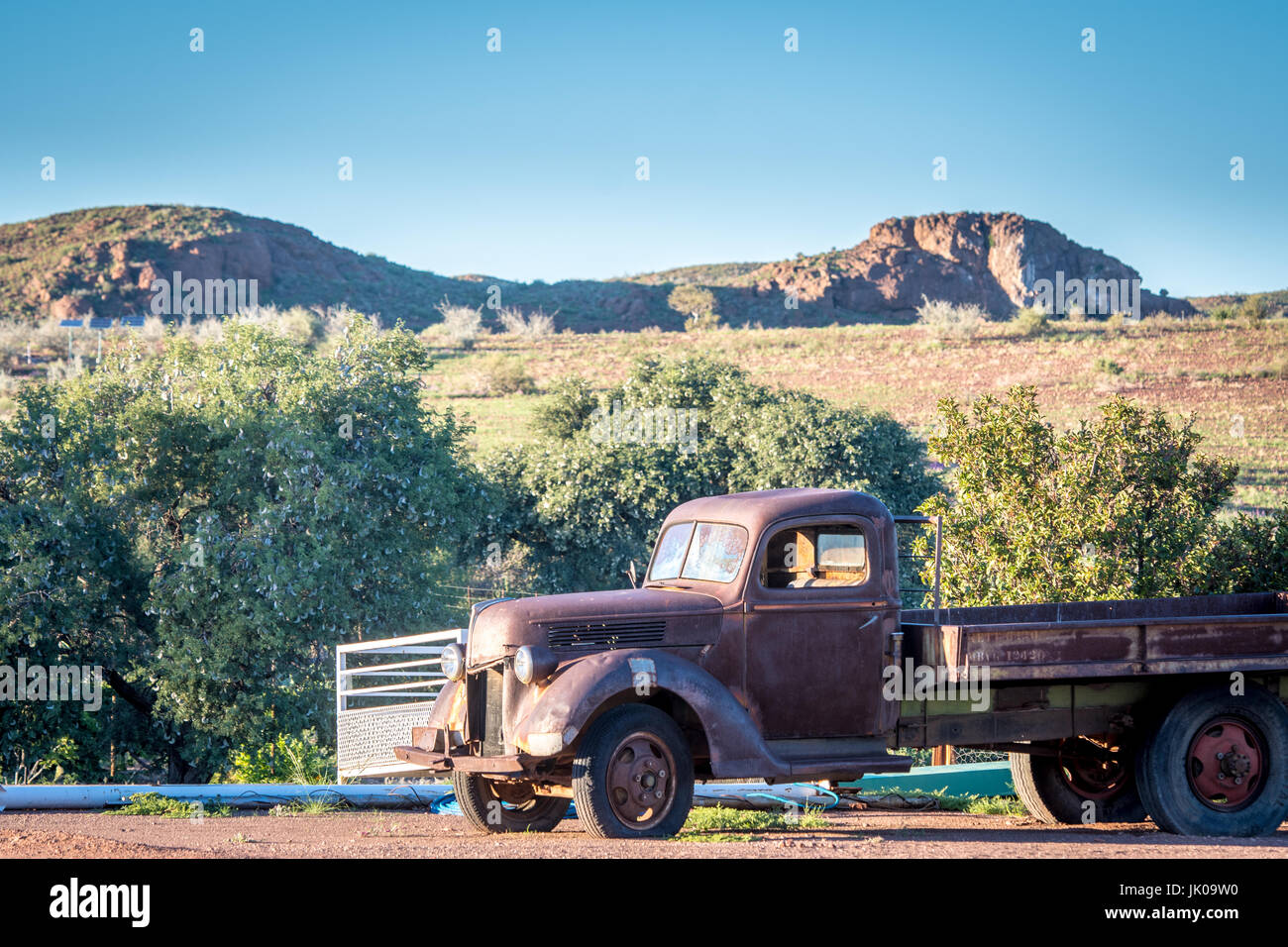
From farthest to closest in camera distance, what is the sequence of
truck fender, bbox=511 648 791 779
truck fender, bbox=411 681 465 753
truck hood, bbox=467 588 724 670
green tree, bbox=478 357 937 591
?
green tree, bbox=478 357 937 591
truck fender, bbox=411 681 465 753
truck hood, bbox=467 588 724 670
truck fender, bbox=511 648 791 779

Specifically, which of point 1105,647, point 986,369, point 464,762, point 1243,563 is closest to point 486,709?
point 464,762

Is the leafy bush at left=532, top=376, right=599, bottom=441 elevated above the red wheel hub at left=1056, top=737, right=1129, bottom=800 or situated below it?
above

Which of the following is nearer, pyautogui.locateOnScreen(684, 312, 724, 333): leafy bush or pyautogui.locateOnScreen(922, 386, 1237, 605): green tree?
pyautogui.locateOnScreen(922, 386, 1237, 605): green tree

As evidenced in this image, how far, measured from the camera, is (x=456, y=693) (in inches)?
315

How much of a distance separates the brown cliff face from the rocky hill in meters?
0.10

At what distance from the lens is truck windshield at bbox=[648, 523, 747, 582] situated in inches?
317

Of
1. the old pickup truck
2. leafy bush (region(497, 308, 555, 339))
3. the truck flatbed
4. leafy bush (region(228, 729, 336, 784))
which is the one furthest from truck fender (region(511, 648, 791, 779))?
leafy bush (region(497, 308, 555, 339))

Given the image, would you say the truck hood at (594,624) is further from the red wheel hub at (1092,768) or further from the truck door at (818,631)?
the red wheel hub at (1092,768)

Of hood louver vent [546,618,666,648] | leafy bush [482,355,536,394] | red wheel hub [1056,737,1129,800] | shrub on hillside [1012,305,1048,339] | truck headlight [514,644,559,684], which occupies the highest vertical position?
shrub on hillside [1012,305,1048,339]

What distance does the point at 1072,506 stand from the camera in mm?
13977

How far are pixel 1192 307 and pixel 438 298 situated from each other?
47221mm

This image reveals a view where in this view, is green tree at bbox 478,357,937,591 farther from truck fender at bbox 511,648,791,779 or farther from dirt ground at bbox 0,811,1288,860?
truck fender at bbox 511,648,791,779

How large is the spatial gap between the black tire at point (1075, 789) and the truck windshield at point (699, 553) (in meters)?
3.21
